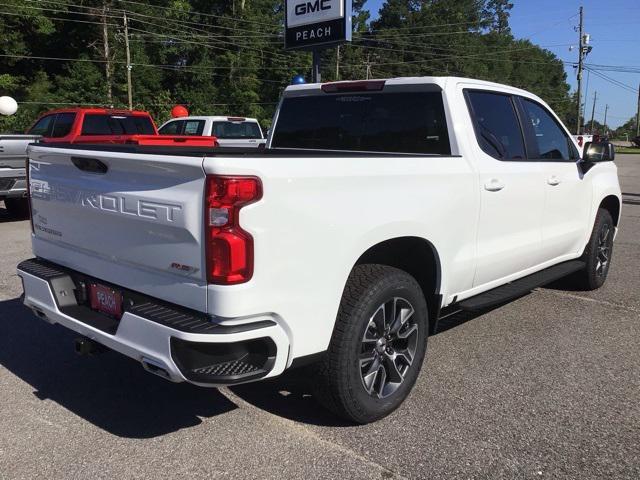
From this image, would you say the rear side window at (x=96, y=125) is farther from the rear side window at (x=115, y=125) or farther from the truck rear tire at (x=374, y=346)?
the truck rear tire at (x=374, y=346)

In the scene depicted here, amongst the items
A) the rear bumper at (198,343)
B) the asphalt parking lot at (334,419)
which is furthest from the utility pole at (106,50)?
Answer: the rear bumper at (198,343)

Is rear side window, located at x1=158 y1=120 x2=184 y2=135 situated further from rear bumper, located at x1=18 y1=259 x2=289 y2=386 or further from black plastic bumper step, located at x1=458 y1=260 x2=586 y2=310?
rear bumper, located at x1=18 y1=259 x2=289 y2=386

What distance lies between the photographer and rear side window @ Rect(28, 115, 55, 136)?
12.1m

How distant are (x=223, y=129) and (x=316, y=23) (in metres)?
4.26

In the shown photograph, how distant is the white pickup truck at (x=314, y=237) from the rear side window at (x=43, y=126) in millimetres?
8990

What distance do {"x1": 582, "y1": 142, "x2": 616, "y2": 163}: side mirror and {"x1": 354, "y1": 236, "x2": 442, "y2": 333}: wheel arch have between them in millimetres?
2447

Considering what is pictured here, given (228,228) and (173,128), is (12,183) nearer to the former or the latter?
(173,128)

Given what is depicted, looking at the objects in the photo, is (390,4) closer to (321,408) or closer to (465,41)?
(465,41)

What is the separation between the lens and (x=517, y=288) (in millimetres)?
4434

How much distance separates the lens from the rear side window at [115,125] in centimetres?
1167

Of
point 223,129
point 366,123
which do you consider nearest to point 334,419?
point 366,123

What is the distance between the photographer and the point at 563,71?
392 ft

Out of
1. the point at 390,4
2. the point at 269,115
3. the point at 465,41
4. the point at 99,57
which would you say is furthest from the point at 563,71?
the point at 99,57

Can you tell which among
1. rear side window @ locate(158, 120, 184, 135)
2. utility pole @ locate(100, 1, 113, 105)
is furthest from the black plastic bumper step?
utility pole @ locate(100, 1, 113, 105)
